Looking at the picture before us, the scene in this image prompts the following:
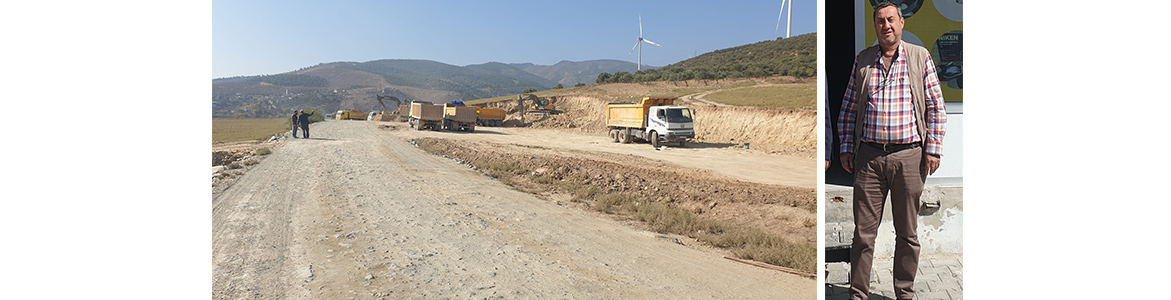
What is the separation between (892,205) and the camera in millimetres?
2330

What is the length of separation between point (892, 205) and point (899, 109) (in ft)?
1.45

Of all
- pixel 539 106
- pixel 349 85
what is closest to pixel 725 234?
pixel 349 85

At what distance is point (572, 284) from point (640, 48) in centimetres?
1736

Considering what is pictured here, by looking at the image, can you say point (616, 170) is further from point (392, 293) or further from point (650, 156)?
point (392, 293)

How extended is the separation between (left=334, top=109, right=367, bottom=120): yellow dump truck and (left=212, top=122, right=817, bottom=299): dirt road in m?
26.8

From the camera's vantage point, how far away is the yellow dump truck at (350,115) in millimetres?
31380

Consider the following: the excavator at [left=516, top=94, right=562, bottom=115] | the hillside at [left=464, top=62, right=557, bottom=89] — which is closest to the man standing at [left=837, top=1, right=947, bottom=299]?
the excavator at [left=516, top=94, right=562, bottom=115]

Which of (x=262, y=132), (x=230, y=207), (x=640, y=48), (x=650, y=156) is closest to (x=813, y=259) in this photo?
(x=230, y=207)

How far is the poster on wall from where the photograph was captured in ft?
8.91

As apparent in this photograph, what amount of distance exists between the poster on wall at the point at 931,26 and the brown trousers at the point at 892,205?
0.74m

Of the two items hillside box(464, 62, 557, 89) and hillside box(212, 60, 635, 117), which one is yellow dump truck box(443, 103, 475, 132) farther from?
hillside box(464, 62, 557, 89)

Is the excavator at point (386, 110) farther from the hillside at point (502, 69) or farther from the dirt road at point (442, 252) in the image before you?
the dirt road at point (442, 252)

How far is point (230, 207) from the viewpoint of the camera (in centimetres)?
552

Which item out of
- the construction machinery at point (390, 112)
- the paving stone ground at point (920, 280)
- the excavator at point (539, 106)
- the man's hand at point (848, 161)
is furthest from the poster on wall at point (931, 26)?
the construction machinery at point (390, 112)
